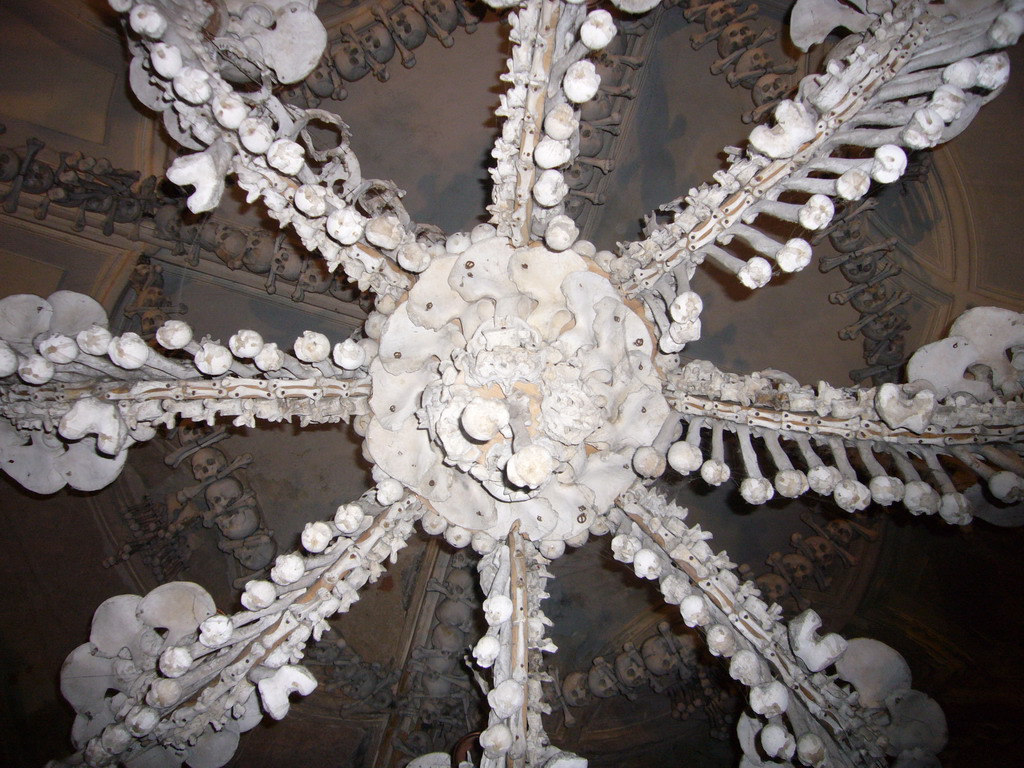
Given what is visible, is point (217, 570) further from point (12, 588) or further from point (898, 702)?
point (898, 702)

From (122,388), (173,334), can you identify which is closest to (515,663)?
(173,334)

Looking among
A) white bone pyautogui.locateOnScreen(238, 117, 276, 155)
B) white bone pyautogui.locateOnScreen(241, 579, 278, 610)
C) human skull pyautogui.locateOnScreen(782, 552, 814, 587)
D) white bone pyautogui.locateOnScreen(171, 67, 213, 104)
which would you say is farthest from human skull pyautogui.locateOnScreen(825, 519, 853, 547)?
white bone pyautogui.locateOnScreen(171, 67, 213, 104)

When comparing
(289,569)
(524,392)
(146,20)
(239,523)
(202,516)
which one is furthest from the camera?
(202,516)

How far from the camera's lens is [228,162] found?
8.36ft

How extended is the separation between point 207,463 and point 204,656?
112 inches

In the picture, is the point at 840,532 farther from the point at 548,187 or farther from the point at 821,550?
the point at 548,187

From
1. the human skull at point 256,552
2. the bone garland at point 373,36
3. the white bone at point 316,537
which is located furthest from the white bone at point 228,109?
the human skull at point 256,552

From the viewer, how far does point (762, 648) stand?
2.89 meters

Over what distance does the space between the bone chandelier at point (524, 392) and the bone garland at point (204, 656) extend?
12 millimetres

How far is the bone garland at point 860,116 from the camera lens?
2.30m

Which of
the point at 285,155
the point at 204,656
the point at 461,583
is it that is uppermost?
the point at 285,155

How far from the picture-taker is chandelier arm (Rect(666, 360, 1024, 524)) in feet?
8.52

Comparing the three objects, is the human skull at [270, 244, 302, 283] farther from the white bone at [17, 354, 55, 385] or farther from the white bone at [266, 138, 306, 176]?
the white bone at [266, 138, 306, 176]

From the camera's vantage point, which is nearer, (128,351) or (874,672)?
(128,351)
